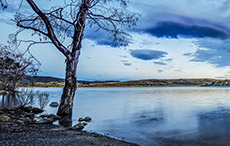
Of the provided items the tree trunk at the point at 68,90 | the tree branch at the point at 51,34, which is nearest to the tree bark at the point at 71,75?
the tree trunk at the point at 68,90

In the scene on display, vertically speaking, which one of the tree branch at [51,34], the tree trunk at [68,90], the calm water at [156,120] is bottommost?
the calm water at [156,120]

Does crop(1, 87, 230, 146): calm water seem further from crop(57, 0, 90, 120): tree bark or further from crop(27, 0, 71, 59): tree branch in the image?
crop(27, 0, 71, 59): tree branch

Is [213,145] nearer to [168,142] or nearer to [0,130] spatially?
[168,142]

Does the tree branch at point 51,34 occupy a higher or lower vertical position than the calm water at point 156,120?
higher

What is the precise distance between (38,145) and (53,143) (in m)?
0.36

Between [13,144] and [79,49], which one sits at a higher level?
[79,49]

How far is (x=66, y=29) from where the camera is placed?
11102mm

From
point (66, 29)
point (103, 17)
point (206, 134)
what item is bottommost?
point (206, 134)

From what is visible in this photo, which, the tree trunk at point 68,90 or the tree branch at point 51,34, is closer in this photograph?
the tree branch at point 51,34

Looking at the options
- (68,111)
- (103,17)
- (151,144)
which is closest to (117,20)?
(103,17)

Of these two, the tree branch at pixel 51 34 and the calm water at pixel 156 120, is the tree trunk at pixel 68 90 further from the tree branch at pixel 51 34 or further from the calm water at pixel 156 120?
the calm water at pixel 156 120

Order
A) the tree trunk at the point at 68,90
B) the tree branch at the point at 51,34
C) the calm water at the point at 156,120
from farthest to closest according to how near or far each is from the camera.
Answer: the tree trunk at the point at 68,90 → the tree branch at the point at 51,34 → the calm water at the point at 156,120

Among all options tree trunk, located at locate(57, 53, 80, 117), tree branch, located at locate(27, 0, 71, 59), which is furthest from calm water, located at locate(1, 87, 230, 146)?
tree branch, located at locate(27, 0, 71, 59)

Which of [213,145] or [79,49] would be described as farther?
[79,49]
